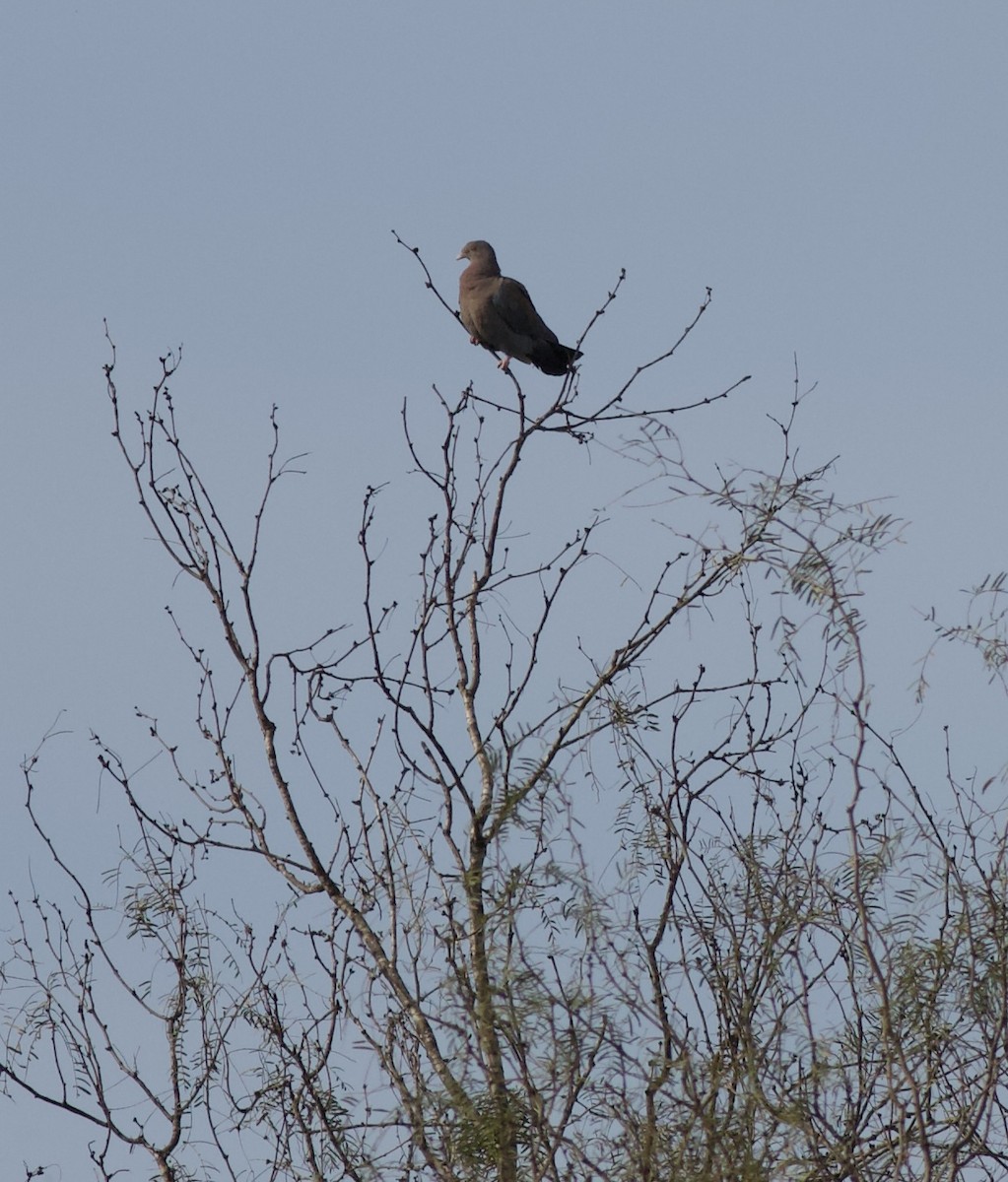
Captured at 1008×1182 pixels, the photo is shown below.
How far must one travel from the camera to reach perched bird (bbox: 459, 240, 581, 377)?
8.53m

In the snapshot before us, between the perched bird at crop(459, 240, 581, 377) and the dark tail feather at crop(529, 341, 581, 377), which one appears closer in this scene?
the perched bird at crop(459, 240, 581, 377)

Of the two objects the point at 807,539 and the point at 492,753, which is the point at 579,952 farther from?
the point at 807,539

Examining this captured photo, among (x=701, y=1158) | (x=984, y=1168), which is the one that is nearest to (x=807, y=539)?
(x=701, y=1158)

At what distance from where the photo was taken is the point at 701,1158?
3.40 meters

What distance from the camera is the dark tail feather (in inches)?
341

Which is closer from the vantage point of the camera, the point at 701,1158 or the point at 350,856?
the point at 701,1158

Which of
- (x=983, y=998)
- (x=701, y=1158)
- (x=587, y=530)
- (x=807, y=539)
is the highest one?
(x=587, y=530)

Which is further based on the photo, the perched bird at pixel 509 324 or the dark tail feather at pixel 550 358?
the dark tail feather at pixel 550 358

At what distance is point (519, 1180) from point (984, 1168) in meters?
1.04

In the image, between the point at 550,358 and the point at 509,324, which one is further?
the point at 550,358

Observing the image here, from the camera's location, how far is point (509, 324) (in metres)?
8.55

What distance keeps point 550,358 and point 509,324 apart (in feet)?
1.00

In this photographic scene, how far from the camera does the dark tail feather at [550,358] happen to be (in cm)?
867

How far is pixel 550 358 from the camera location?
28.6ft
